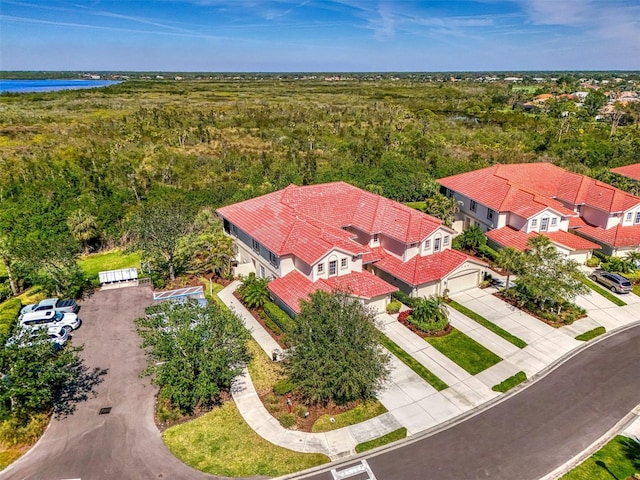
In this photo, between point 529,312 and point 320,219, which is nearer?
point 529,312

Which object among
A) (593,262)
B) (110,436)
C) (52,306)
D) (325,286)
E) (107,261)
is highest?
(325,286)

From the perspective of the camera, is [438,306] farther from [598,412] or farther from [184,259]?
[184,259]

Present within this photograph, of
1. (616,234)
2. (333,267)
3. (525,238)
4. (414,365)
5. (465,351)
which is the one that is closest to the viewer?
(414,365)

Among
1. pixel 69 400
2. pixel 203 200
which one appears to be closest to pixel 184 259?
pixel 203 200

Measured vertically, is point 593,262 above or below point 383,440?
above

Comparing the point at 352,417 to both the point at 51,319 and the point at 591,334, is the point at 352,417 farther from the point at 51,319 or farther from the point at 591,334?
the point at 51,319

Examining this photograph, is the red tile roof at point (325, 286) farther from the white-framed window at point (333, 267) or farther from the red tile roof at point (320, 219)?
the red tile roof at point (320, 219)

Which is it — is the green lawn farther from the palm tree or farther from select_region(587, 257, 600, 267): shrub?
select_region(587, 257, 600, 267): shrub

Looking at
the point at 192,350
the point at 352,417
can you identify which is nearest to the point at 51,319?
the point at 192,350
